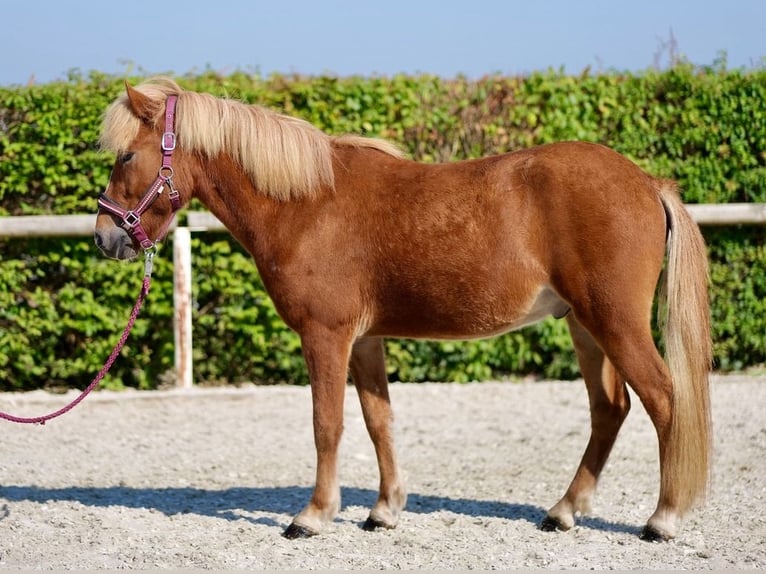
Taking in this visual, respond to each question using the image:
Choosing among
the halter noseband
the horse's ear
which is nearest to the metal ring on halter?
the halter noseband

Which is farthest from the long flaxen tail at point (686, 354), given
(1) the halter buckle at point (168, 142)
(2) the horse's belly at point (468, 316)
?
(1) the halter buckle at point (168, 142)

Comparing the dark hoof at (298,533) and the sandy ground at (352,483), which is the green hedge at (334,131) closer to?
the sandy ground at (352,483)

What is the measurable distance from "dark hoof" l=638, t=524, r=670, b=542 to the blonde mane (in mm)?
2307

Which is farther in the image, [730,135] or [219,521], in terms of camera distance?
[730,135]

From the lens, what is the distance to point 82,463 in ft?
21.5

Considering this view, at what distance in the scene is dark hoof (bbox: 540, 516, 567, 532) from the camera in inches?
193

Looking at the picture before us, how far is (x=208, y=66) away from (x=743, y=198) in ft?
16.4

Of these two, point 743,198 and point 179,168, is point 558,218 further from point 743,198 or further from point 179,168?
point 743,198

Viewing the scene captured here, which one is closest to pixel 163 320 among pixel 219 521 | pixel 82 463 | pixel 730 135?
pixel 82 463

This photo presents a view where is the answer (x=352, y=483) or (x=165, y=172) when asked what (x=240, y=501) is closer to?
(x=352, y=483)

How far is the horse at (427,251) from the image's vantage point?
14.9ft

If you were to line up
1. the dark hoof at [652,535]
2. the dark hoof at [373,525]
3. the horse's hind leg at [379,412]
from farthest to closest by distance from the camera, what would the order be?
the horse's hind leg at [379,412]
the dark hoof at [373,525]
the dark hoof at [652,535]

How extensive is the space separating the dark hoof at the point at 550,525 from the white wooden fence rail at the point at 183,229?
13.6 feet

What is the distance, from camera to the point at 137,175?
4.89 meters
